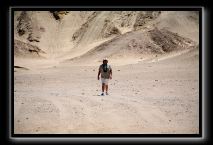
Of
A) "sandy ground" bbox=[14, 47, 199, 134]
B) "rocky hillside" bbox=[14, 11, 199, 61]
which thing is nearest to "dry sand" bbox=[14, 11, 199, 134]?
"sandy ground" bbox=[14, 47, 199, 134]

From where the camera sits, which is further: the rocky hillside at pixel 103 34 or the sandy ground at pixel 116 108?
the rocky hillside at pixel 103 34

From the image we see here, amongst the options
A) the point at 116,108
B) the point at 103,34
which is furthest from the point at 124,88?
the point at 103,34

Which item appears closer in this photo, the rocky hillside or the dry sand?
the dry sand

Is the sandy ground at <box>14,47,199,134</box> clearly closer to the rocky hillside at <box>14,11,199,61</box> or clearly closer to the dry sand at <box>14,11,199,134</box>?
the dry sand at <box>14,11,199,134</box>

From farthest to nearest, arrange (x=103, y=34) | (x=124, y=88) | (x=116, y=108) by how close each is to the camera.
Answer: (x=103, y=34)
(x=124, y=88)
(x=116, y=108)

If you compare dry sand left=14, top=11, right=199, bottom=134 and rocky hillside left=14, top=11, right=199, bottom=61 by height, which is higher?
rocky hillside left=14, top=11, right=199, bottom=61

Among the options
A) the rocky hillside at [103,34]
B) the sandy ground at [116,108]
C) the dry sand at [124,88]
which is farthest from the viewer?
the rocky hillside at [103,34]

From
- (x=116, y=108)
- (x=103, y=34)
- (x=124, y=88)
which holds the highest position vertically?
(x=103, y=34)

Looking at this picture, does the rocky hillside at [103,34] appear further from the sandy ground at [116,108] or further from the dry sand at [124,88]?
the sandy ground at [116,108]

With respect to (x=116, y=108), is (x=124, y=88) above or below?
above

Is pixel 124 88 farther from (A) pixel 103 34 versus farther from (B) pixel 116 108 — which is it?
(A) pixel 103 34

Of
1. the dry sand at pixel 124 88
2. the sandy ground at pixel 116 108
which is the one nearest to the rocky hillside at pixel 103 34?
the dry sand at pixel 124 88

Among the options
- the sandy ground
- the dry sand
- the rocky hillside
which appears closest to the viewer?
the sandy ground
